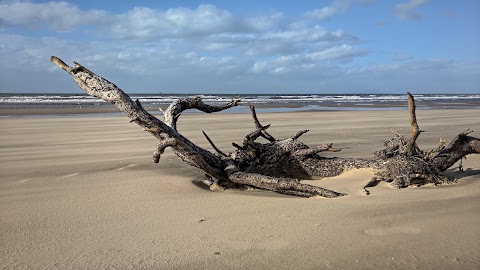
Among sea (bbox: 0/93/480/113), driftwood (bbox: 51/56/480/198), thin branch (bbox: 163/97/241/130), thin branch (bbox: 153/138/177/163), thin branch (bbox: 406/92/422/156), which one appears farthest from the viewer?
sea (bbox: 0/93/480/113)

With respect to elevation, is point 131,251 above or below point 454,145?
below

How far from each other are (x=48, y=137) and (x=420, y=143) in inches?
418

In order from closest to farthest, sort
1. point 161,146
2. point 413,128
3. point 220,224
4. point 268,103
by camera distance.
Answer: point 220,224, point 161,146, point 413,128, point 268,103

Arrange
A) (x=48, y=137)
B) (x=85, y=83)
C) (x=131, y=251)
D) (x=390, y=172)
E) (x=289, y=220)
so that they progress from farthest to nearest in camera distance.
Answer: (x=48, y=137), (x=390, y=172), (x=85, y=83), (x=289, y=220), (x=131, y=251)

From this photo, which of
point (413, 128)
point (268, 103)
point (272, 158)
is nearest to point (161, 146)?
point (272, 158)

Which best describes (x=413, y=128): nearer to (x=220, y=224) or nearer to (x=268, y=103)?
(x=220, y=224)

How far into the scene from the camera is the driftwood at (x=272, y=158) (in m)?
4.69

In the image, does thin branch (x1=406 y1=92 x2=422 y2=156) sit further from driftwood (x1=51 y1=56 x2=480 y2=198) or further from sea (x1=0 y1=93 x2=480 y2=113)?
sea (x1=0 y1=93 x2=480 y2=113)

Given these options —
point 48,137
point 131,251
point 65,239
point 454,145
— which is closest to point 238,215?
point 131,251

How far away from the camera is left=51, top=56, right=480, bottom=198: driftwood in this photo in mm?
4688

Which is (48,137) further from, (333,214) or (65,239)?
(333,214)

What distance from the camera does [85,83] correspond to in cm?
471

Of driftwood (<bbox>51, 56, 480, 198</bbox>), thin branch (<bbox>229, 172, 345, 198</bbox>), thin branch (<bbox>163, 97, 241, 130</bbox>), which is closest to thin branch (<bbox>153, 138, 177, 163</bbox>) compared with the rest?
driftwood (<bbox>51, 56, 480, 198</bbox>)

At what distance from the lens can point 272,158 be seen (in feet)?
18.6
